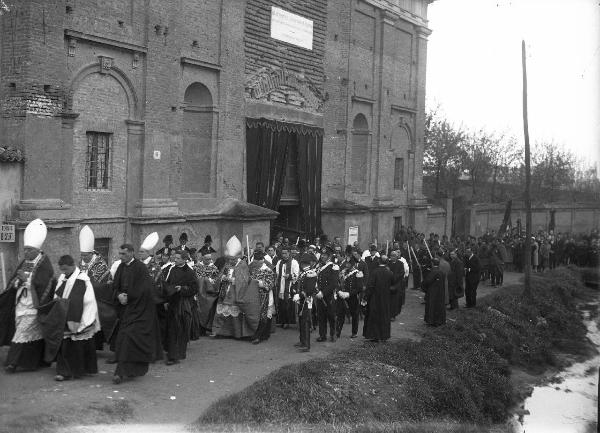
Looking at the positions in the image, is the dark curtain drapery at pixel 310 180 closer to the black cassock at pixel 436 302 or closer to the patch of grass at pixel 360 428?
the black cassock at pixel 436 302

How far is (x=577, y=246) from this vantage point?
36562mm

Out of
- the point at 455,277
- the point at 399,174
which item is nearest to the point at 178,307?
the point at 455,277

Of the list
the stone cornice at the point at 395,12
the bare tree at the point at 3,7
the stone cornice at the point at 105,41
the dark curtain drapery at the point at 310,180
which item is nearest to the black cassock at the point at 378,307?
the bare tree at the point at 3,7

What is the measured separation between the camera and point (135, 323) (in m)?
10.4

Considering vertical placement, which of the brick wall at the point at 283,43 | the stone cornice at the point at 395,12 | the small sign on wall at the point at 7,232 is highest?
the stone cornice at the point at 395,12

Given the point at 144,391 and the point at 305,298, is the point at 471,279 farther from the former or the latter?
the point at 144,391

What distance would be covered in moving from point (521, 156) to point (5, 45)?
148 ft

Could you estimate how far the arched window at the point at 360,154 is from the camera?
100 ft

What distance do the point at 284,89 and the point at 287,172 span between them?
311 cm

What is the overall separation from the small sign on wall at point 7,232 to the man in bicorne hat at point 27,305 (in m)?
5.36

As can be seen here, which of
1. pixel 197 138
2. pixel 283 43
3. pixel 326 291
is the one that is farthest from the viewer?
pixel 283 43

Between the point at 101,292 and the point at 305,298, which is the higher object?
the point at 101,292

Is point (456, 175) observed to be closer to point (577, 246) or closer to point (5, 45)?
point (577, 246)

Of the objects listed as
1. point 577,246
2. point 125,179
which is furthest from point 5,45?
point 577,246
